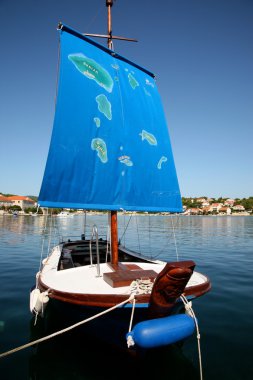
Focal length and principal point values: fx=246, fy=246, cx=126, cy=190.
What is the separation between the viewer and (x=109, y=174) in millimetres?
8070

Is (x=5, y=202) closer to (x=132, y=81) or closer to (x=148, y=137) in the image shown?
(x=132, y=81)

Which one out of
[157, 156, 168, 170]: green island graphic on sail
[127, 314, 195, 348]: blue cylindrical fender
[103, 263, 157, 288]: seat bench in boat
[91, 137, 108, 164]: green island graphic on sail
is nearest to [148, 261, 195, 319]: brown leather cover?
[127, 314, 195, 348]: blue cylindrical fender

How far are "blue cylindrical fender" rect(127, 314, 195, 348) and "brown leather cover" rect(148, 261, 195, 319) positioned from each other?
0.72ft

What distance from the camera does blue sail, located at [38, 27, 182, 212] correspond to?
7332 millimetres

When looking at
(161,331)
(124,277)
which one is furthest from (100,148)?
(161,331)

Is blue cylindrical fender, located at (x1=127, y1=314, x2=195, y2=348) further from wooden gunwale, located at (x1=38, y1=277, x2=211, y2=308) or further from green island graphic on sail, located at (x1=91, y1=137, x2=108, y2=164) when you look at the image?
green island graphic on sail, located at (x1=91, y1=137, x2=108, y2=164)

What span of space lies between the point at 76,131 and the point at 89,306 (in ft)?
16.3

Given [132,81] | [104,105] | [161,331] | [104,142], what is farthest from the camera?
[132,81]

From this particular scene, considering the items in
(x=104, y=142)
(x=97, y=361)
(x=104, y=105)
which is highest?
(x=104, y=105)

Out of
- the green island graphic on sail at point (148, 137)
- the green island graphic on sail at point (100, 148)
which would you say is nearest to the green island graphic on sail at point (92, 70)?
the green island graphic on sail at point (148, 137)

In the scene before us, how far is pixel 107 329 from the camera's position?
5.34 meters

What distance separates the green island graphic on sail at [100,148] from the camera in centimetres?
787

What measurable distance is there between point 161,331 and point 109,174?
16.2ft

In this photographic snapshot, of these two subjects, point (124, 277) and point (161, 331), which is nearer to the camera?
point (161, 331)
